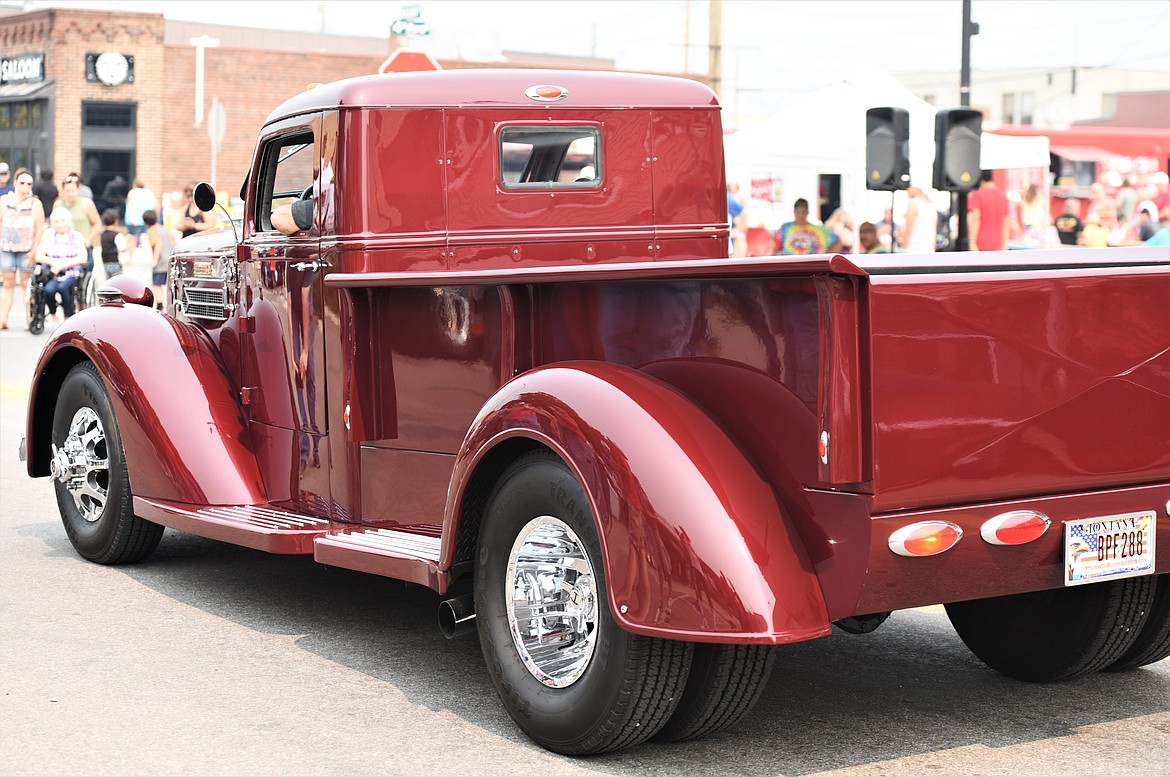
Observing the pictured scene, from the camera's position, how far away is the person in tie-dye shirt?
17234 millimetres

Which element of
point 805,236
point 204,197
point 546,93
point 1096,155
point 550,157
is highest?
point 1096,155

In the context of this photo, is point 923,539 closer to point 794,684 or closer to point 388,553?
point 794,684

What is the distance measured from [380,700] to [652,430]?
145cm

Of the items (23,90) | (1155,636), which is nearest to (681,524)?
(1155,636)

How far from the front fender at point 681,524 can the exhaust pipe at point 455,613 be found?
783 millimetres

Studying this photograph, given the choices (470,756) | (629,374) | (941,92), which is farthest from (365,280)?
(941,92)

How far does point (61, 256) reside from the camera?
60.1 feet

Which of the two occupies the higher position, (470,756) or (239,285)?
(239,285)

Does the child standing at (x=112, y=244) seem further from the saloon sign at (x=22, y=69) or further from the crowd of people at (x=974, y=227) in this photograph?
the saloon sign at (x=22, y=69)

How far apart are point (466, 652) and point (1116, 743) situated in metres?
2.21

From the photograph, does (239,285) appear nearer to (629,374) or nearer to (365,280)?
(365,280)

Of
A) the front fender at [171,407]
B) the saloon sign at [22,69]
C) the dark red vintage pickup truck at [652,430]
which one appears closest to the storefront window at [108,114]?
the saloon sign at [22,69]

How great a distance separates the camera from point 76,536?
7.22 m

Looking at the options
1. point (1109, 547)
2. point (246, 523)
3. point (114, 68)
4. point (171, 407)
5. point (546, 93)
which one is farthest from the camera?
point (114, 68)
